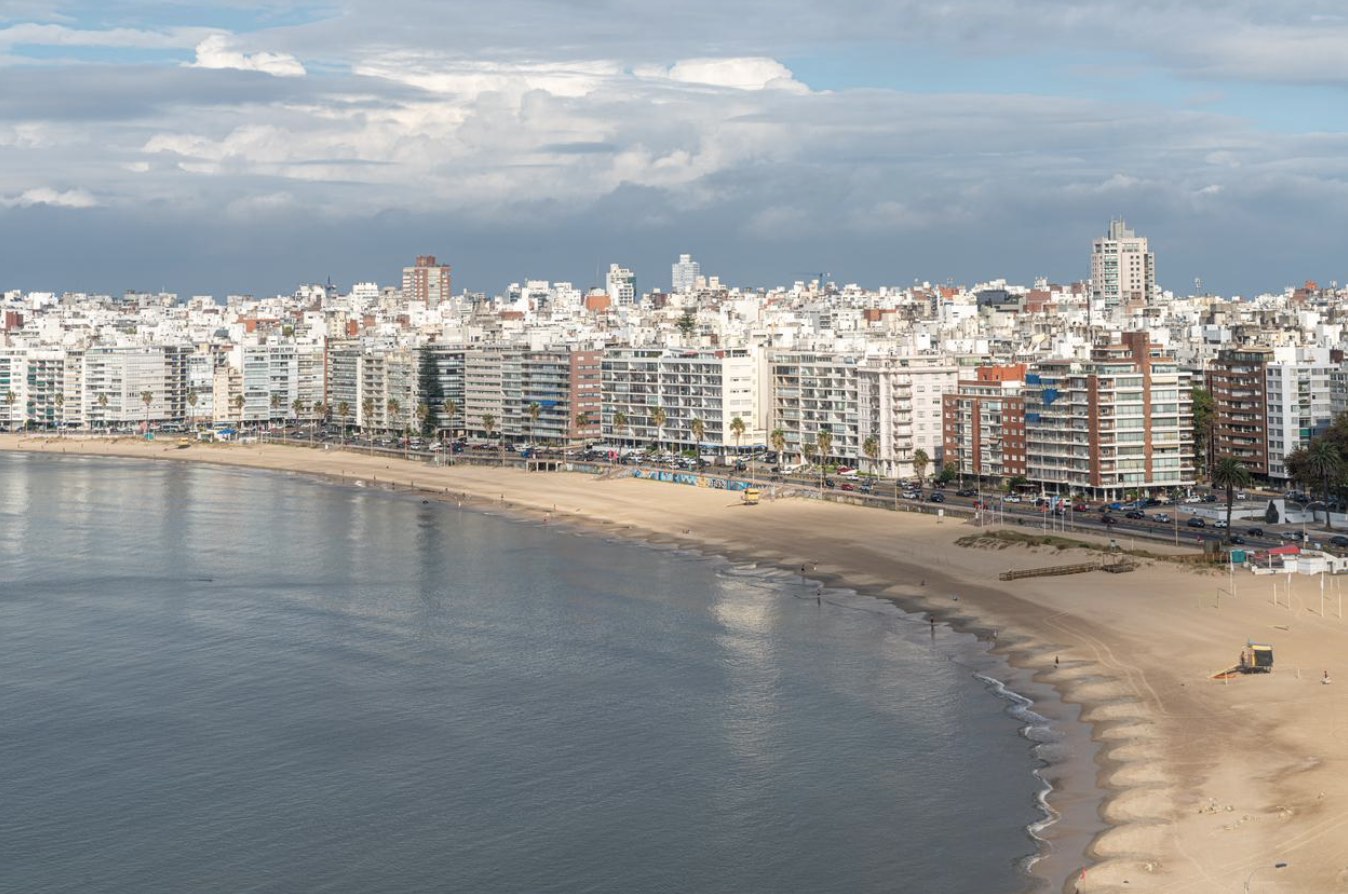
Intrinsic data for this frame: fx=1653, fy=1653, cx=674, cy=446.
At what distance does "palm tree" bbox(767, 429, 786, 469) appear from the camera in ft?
315

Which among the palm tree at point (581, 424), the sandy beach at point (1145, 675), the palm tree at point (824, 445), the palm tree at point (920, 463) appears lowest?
the sandy beach at point (1145, 675)

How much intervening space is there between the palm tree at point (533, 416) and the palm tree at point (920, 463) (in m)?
35.4

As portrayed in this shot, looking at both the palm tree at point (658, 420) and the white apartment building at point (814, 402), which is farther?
the palm tree at point (658, 420)

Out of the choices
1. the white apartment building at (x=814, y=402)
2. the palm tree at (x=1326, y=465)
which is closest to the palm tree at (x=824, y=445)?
the white apartment building at (x=814, y=402)

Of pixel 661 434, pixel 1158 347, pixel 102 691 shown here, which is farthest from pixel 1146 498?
pixel 102 691

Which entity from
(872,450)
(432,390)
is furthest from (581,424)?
(872,450)

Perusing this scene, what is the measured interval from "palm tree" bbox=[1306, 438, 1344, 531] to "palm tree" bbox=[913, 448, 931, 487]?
21092 millimetres

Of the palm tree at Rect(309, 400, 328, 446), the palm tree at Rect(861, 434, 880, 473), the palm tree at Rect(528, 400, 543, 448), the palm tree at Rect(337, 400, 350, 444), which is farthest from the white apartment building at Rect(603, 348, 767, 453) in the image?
the palm tree at Rect(309, 400, 328, 446)

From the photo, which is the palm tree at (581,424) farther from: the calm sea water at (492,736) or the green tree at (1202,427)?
the calm sea water at (492,736)

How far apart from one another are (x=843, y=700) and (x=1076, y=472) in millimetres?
36976

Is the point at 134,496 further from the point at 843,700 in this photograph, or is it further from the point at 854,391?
the point at 843,700

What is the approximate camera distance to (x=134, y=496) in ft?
308

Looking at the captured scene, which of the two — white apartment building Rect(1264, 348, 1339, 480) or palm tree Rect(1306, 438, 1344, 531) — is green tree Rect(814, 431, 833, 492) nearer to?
white apartment building Rect(1264, 348, 1339, 480)

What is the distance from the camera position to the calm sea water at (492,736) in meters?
29.9
